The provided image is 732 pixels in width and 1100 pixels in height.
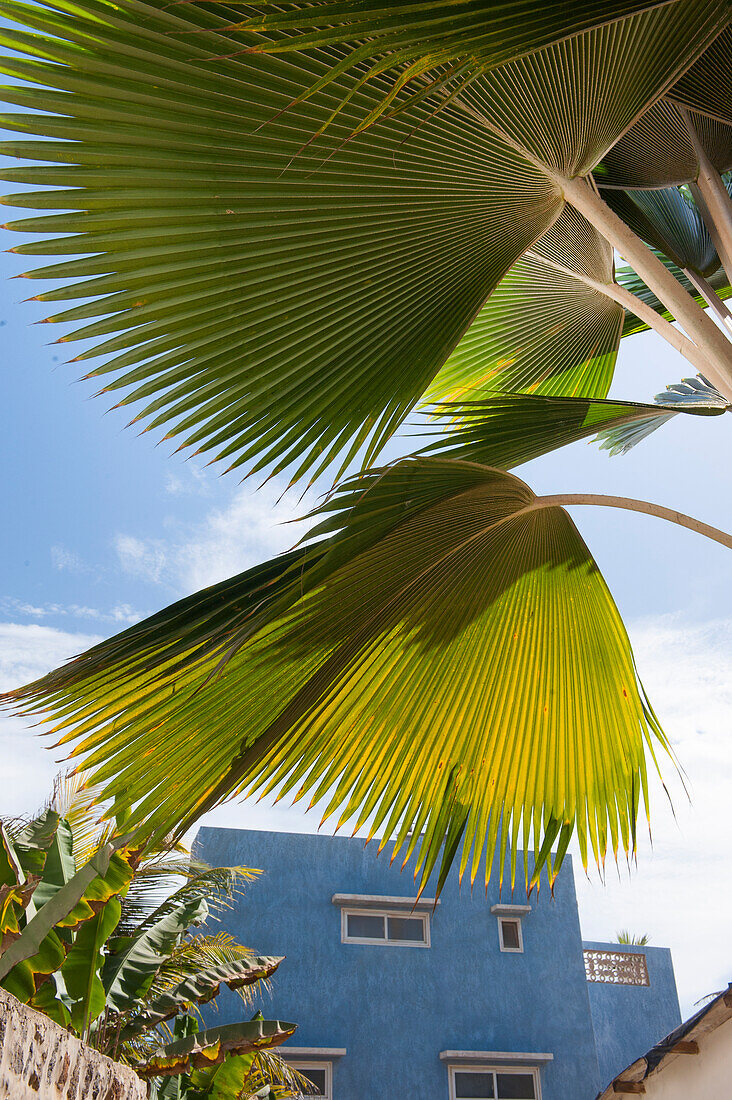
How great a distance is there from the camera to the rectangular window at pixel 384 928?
15.6 m

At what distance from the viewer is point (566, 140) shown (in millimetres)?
2215

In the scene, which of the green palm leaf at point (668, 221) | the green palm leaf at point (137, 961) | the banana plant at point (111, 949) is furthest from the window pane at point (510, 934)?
the green palm leaf at point (668, 221)

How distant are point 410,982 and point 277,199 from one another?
51.8 ft

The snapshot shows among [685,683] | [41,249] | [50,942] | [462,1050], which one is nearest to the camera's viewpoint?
[41,249]

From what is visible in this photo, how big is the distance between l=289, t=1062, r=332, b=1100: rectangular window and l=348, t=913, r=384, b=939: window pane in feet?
6.93

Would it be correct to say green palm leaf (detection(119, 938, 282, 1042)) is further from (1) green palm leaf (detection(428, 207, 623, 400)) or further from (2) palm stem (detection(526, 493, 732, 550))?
(2) palm stem (detection(526, 493, 732, 550))

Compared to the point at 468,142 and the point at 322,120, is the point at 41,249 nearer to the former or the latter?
the point at 322,120

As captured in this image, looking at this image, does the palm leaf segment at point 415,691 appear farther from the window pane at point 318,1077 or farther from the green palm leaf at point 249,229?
the window pane at point 318,1077

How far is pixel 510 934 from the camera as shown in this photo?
16312mm

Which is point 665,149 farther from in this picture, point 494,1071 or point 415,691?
point 494,1071

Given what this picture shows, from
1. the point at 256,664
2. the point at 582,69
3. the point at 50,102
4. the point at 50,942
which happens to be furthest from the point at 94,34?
the point at 50,942

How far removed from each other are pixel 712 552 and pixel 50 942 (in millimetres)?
3943

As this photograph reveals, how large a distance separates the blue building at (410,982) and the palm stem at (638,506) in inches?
551

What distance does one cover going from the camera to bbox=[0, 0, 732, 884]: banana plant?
1843 mm
